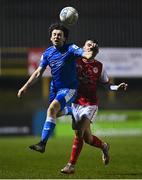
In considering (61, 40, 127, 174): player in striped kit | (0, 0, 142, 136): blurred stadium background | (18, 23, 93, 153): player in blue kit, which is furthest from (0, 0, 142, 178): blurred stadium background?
(18, 23, 93, 153): player in blue kit

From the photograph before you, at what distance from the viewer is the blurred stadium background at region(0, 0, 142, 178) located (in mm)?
24875

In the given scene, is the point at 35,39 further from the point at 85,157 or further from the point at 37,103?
the point at 85,157

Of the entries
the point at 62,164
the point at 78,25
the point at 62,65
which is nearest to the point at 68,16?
the point at 62,65

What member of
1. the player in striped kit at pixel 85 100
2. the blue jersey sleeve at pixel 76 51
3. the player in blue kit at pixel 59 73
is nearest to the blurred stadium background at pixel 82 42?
the player in striped kit at pixel 85 100

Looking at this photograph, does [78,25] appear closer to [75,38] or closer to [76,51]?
[75,38]

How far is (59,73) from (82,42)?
742 inches

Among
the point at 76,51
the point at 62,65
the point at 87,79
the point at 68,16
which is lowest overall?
the point at 87,79

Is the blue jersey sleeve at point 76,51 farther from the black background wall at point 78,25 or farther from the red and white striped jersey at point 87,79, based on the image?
the black background wall at point 78,25

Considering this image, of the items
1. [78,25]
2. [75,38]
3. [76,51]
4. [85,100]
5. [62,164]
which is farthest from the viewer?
[78,25]

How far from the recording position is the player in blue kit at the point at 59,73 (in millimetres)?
10133

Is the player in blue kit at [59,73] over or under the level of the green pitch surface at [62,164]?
over

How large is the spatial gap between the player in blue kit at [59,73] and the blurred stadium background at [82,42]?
1397 cm

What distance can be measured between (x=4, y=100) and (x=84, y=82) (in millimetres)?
18602

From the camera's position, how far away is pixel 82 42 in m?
29.1
